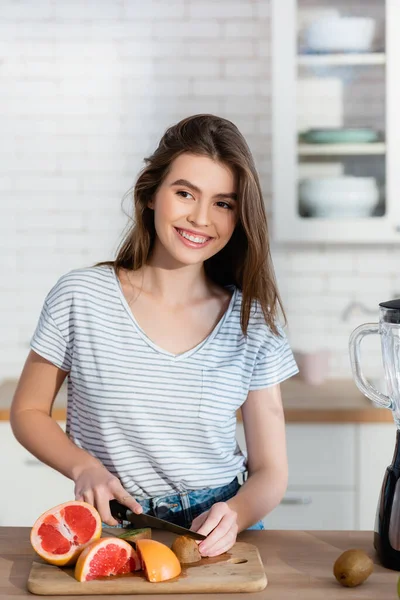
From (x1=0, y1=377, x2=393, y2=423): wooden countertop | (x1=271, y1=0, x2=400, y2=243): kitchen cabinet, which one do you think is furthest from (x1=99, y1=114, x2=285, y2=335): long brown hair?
(x1=271, y1=0, x2=400, y2=243): kitchen cabinet

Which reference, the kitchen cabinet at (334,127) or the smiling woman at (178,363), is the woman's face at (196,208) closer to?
the smiling woman at (178,363)

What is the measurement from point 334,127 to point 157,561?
2118 millimetres

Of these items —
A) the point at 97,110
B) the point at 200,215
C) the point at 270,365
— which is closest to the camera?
the point at 200,215

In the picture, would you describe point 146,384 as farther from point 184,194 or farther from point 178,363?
point 184,194

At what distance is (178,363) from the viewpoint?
5.42 feet

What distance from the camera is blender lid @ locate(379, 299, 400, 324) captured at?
1.30m

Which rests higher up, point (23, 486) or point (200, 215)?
point (200, 215)

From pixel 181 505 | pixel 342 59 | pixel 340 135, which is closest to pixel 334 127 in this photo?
pixel 340 135

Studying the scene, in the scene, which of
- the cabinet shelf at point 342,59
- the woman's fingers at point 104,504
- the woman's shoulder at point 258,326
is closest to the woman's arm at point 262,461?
the woman's shoulder at point 258,326

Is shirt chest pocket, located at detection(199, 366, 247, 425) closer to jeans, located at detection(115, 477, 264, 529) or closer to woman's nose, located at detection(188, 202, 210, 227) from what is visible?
jeans, located at detection(115, 477, 264, 529)

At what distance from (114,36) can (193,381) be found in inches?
78.8

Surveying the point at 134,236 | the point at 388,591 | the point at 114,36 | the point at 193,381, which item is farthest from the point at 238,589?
the point at 114,36

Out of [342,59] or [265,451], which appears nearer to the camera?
[265,451]

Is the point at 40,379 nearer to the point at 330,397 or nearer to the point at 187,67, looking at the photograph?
the point at 330,397
